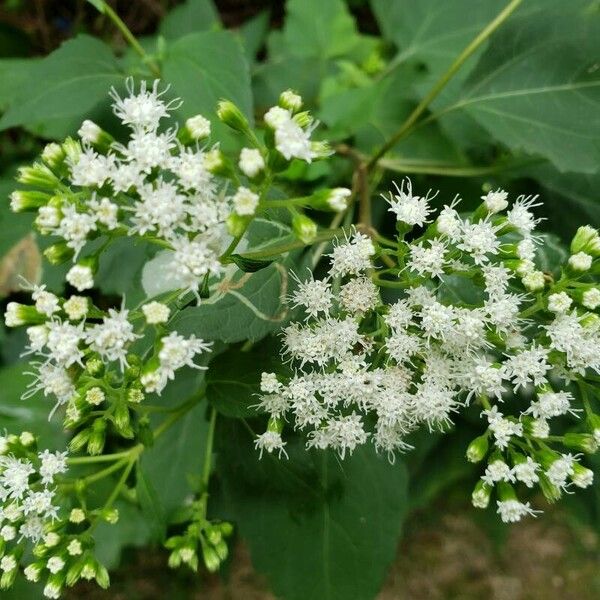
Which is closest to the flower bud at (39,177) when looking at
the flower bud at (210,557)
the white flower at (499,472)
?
the flower bud at (210,557)

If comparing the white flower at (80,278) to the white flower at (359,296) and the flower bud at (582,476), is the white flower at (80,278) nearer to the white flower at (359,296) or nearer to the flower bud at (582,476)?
the white flower at (359,296)

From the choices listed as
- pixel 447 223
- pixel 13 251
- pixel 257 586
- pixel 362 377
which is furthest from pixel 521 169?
pixel 257 586

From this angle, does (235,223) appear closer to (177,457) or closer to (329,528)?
(329,528)

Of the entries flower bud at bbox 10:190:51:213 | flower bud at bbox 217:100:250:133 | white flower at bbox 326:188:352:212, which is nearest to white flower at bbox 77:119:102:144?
flower bud at bbox 10:190:51:213

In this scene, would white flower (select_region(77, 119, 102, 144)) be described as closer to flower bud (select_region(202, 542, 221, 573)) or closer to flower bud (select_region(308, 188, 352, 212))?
flower bud (select_region(308, 188, 352, 212))

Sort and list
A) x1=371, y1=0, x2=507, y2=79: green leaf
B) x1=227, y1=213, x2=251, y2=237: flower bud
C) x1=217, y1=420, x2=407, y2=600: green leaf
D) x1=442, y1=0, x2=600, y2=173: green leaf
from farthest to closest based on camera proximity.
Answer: x1=371, y1=0, x2=507, y2=79: green leaf → x1=442, y1=0, x2=600, y2=173: green leaf → x1=217, y1=420, x2=407, y2=600: green leaf → x1=227, y1=213, x2=251, y2=237: flower bud

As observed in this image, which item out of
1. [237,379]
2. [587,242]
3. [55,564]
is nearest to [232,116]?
[237,379]

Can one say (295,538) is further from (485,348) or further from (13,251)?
(13,251)
